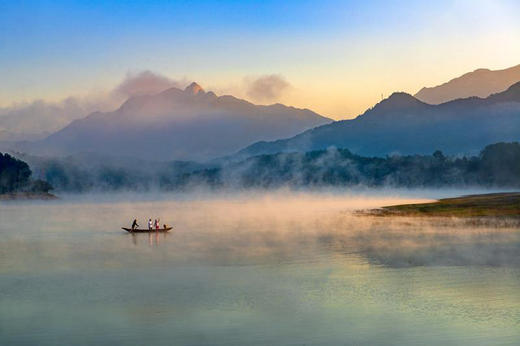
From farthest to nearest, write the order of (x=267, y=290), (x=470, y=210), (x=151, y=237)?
(x=470, y=210) < (x=151, y=237) < (x=267, y=290)

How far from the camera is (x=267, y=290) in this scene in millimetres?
45875

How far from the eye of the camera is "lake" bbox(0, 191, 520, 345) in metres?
34.5

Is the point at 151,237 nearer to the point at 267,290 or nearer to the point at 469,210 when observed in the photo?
the point at 267,290

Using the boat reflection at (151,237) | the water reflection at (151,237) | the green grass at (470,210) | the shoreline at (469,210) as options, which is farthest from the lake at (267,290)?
the green grass at (470,210)

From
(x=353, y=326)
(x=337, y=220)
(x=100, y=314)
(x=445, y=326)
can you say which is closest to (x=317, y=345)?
(x=353, y=326)

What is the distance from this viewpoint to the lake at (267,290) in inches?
1357

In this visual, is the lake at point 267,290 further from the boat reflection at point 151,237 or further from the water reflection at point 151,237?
the water reflection at point 151,237

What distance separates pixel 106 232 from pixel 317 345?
6989cm

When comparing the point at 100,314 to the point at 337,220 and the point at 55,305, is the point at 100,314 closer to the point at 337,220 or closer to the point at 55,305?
the point at 55,305

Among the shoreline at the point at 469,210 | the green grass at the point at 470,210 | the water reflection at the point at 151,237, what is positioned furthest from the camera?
the green grass at the point at 470,210

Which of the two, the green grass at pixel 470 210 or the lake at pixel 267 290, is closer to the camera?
the lake at pixel 267 290

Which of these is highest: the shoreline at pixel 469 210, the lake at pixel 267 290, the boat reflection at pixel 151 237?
the shoreline at pixel 469 210

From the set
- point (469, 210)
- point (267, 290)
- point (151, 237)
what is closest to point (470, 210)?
point (469, 210)

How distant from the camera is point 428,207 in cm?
13388
